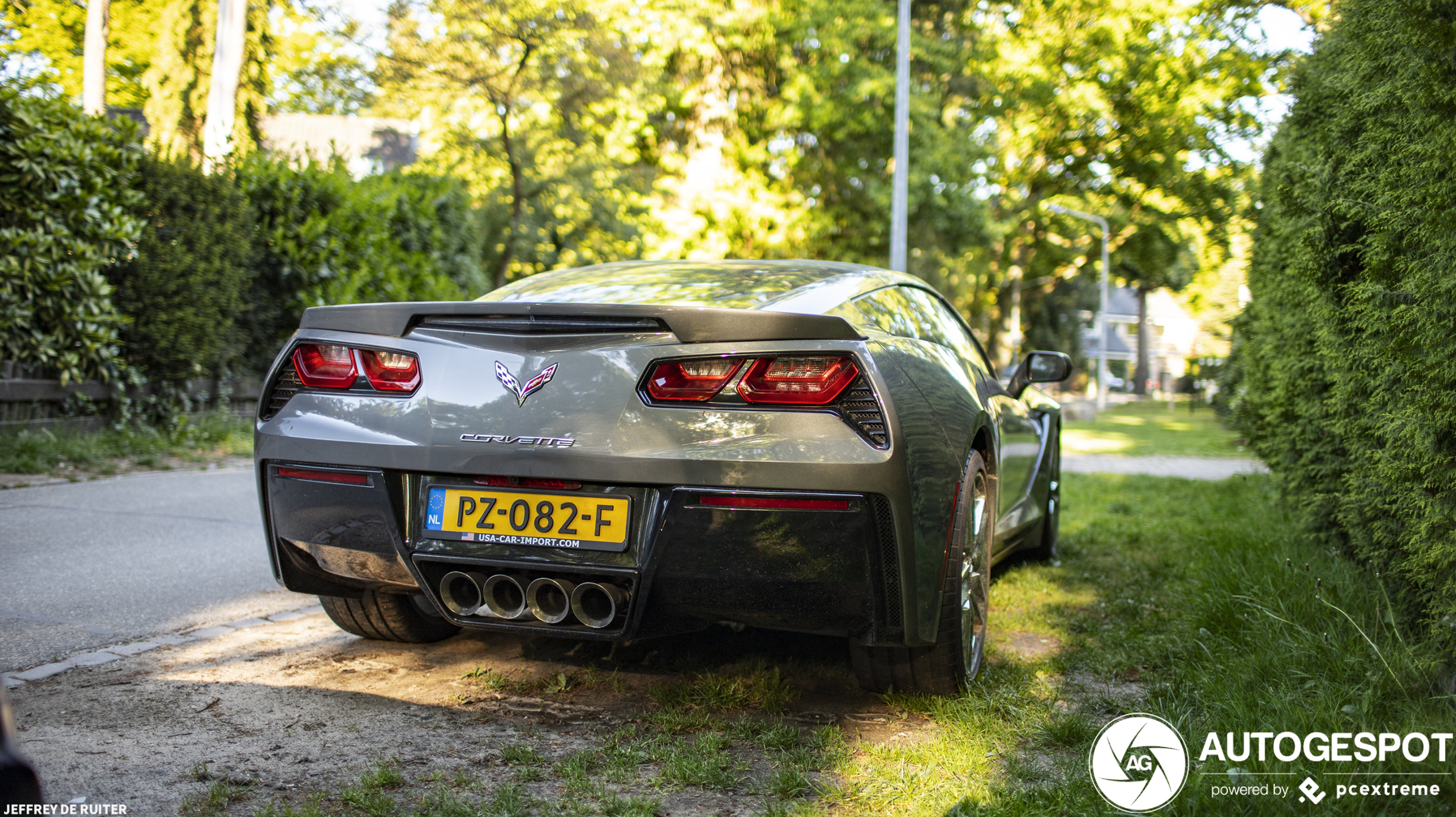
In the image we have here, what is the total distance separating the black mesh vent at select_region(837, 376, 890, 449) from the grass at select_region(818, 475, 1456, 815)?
32.4 inches

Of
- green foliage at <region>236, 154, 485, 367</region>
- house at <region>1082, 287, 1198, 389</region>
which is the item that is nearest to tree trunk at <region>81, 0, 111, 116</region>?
green foliage at <region>236, 154, 485, 367</region>

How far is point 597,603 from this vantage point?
9.13 ft

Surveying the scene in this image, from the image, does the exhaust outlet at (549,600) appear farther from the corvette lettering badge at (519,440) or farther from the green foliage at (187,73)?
the green foliage at (187,73)

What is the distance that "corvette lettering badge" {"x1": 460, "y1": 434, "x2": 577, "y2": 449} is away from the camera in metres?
Answer: 2.72

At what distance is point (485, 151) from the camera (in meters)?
22.8

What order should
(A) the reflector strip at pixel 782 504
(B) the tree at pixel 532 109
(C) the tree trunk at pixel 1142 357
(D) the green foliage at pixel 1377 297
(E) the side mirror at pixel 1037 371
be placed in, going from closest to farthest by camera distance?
(A) the reflector strip at pixel 782 504
(D) the green foliage at pixel 1377 297
(E) the side mirror at pixel 1037 371
(B) the tree at pixel 532 109
(C) the tree trunk at pixel 1142 357

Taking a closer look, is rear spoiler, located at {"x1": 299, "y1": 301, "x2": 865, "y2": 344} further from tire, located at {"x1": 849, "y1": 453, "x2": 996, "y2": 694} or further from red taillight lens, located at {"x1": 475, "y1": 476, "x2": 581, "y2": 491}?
tire, located at {"x1": 849, "y1": 453, "x2": 996, "y2": 694}

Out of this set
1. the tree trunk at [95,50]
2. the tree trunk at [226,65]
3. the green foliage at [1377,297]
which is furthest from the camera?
the tree trunk at [95,50]

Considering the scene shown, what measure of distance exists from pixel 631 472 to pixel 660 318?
424 mm

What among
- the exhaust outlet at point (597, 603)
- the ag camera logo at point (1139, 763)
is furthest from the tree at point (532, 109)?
the ag camera logo at point (1139, 763)

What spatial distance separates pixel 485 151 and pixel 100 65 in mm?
7338

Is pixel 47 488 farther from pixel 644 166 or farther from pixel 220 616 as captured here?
pixel 644 166

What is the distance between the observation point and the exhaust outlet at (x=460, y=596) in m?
2.88

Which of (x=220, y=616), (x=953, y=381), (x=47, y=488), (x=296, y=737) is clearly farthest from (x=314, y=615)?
(x=47, y=488)
